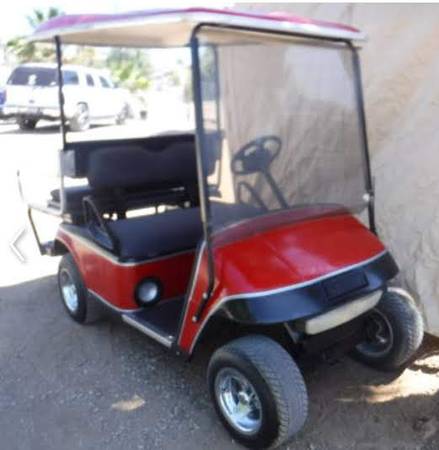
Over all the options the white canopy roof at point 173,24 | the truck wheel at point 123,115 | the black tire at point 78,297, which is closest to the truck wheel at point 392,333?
the white canopy roof at point 173,24

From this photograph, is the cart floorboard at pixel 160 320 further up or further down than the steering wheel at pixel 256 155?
further down

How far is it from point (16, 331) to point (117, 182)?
1194 mm

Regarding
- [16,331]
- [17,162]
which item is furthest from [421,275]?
[17,162]

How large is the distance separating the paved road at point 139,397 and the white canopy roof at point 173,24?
156cm

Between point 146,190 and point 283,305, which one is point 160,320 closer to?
point 283,305

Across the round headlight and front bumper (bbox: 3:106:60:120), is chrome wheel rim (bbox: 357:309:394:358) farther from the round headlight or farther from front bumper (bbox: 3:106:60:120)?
front bumper (bbox: 3:106:60:120)

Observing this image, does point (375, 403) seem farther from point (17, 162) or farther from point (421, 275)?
point (17, 162)

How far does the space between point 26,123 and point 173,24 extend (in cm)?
1403

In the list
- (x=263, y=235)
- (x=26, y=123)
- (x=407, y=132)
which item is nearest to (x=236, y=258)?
(x=263, y=235)

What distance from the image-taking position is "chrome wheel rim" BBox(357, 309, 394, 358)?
9.92ft

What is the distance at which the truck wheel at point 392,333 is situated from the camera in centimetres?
295

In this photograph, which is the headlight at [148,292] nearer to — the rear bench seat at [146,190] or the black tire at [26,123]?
the rear bench seat at [146,190]

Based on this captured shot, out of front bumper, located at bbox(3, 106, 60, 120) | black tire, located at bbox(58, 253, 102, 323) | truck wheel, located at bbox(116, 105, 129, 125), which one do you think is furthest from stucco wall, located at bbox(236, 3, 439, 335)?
front bumper, located at bbox(3, 106, 60, 120)

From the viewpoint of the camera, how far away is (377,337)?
10.1ft
